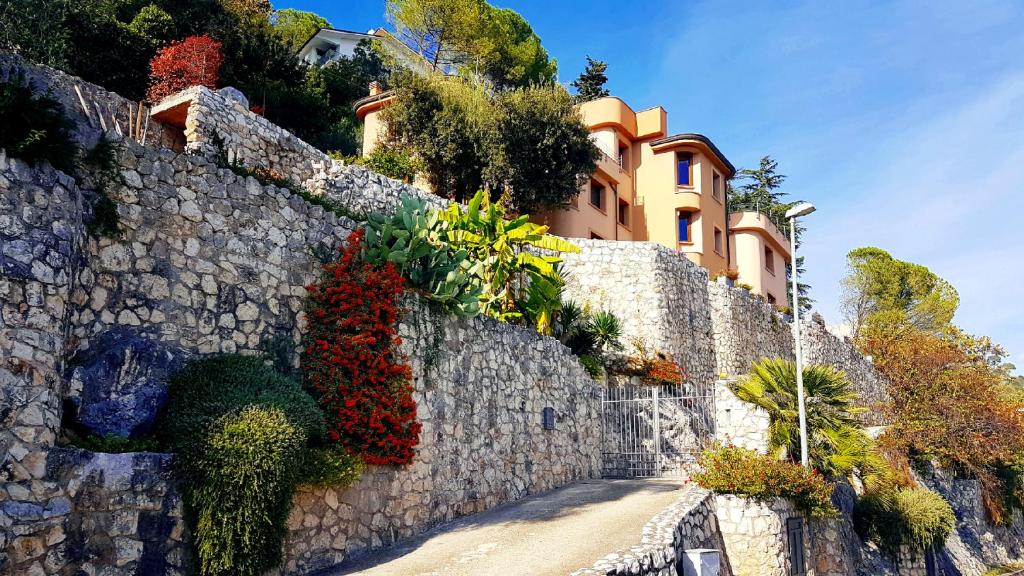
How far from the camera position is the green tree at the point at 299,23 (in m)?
43.6

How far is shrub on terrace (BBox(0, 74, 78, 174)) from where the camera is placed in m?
7.55

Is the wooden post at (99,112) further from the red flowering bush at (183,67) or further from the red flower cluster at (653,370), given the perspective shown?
the red flower cluster at (653,370)

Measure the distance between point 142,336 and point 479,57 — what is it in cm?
3309

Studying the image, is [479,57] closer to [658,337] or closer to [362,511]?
[658,337]

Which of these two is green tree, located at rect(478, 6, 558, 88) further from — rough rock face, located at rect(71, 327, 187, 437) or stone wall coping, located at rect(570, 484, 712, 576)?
rough rock face, located at rect(71, 327, 187, 437)

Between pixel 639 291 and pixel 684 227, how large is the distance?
43.6ft

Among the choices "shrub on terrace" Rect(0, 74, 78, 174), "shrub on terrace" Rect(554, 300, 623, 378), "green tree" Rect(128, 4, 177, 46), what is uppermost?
"green tree" Rect(128, 4, 177, 46)

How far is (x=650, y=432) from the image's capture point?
1955 cm

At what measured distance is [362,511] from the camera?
10.6 m

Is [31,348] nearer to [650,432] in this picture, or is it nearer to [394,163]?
[650,432]

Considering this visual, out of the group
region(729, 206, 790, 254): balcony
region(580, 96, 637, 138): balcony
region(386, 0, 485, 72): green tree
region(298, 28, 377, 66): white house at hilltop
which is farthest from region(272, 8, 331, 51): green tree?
region(729, 206, 790, 254): balcony

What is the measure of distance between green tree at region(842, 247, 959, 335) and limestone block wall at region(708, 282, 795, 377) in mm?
17907

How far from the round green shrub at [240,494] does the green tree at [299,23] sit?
37130mm

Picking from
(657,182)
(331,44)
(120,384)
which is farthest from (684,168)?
(120,384)
